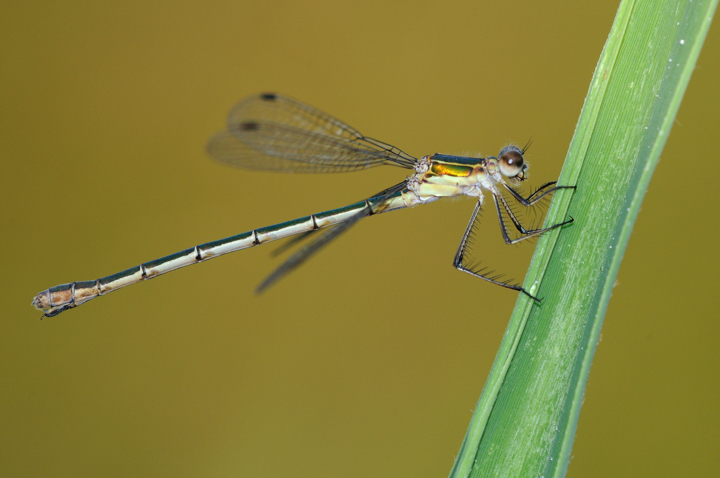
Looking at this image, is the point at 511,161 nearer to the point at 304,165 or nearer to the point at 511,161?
the point at 511,161

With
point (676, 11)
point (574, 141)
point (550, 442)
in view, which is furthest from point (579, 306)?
point (676, 11)

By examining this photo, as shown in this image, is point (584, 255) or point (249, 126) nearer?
point (584, 255)

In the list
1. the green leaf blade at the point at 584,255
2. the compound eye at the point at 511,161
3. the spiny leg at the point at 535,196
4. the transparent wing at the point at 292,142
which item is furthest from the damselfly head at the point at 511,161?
the green leaf blade at the point at 584,255

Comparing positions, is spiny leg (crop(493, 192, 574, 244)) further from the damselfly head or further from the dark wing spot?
the dark wing spot

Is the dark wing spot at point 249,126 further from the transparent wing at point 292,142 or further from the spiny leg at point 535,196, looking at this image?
the spiny leg at point 535,196

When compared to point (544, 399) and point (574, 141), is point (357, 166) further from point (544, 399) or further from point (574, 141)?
point (544, 399)

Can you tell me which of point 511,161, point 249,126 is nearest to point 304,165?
point 249,126
